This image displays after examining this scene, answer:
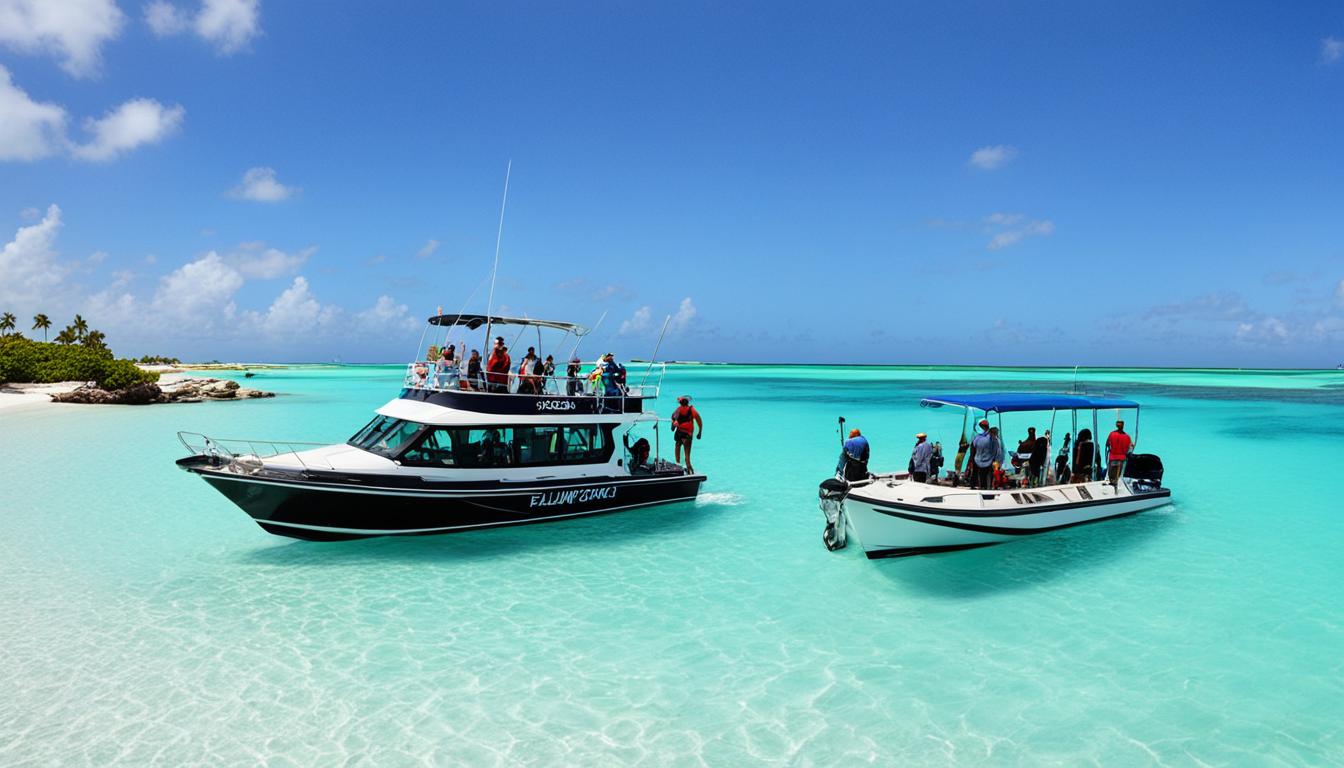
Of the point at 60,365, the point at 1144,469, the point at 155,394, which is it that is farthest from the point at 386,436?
the point at 60,365

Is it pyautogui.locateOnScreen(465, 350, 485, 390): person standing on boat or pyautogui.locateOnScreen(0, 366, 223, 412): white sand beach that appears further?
pyautogui.locateOnScreen(0, 366, 223, 412): white sand beach

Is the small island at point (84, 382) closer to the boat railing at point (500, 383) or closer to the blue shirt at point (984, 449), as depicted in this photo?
the boat railing at point (500, 383)

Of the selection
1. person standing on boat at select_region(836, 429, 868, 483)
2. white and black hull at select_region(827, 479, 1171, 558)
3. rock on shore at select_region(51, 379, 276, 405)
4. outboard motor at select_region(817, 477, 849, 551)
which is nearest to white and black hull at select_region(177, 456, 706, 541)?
outboard motor at select_region(817, 477, 849, 551)

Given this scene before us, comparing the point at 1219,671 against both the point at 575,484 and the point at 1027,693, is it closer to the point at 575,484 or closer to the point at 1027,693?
the point at 1027,693

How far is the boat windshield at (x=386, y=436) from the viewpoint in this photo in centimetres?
1323

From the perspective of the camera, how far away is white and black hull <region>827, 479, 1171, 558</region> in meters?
11.8

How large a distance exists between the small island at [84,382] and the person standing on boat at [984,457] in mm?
52453

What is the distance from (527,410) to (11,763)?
8.66 m

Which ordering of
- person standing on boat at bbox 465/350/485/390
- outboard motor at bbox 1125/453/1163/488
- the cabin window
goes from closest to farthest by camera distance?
1. the cabin window
2. person standing on boat at bbox 465/350/485/390
3. outboard motor at bbox 1125/453/1163/488

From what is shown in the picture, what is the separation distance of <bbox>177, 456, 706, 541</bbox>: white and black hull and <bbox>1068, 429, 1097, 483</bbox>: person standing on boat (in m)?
10.3

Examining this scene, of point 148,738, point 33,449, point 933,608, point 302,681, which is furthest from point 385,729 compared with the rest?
point 33,449

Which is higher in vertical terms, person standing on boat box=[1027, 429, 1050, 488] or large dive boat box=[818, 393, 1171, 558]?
person standing on boat box=[1027, 429, 1050, 488]

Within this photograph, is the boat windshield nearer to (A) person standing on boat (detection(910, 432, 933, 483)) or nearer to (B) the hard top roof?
(B) the hard top roof

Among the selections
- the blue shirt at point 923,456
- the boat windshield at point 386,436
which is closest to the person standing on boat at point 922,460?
the blue shirt at point 923,456
